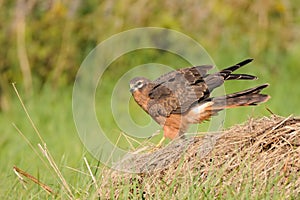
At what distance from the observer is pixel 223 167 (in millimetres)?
5645

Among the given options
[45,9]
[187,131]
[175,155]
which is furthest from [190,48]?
[175,155]

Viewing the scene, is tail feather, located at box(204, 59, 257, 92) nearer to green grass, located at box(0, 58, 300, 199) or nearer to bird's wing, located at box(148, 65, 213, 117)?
bird's wing, located at box(148, 65, 213, 117)

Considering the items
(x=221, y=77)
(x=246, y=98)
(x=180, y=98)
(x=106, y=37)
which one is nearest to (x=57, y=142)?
(x=106, y=37)

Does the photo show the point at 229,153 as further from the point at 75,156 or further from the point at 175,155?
the point at 75,156

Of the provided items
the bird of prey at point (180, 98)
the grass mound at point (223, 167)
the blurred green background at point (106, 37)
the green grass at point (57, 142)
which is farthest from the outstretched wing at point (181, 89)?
the blurred green background at point (106, 37)

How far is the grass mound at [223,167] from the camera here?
5.48m

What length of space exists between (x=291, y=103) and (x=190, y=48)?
8.25 ft

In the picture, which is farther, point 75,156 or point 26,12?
point 26,12

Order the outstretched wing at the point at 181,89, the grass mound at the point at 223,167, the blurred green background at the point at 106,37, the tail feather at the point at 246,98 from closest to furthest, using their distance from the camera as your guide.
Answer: the grass mound at the point at 223,167 → the tail feather at the point at 246,98 → the outstretched wing at the point at 181,89 → the blurred green background at the point at 106,37

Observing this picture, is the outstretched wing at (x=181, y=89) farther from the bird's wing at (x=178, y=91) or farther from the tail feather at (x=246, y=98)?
the tail feather at (x=246, y=98)

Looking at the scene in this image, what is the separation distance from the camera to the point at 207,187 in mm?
5504

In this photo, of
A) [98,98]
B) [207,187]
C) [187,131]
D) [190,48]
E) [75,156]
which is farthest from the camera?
[190,48]

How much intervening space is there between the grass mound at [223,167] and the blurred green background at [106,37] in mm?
5244

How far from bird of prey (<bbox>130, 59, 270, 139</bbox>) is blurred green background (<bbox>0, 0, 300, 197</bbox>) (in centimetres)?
431
